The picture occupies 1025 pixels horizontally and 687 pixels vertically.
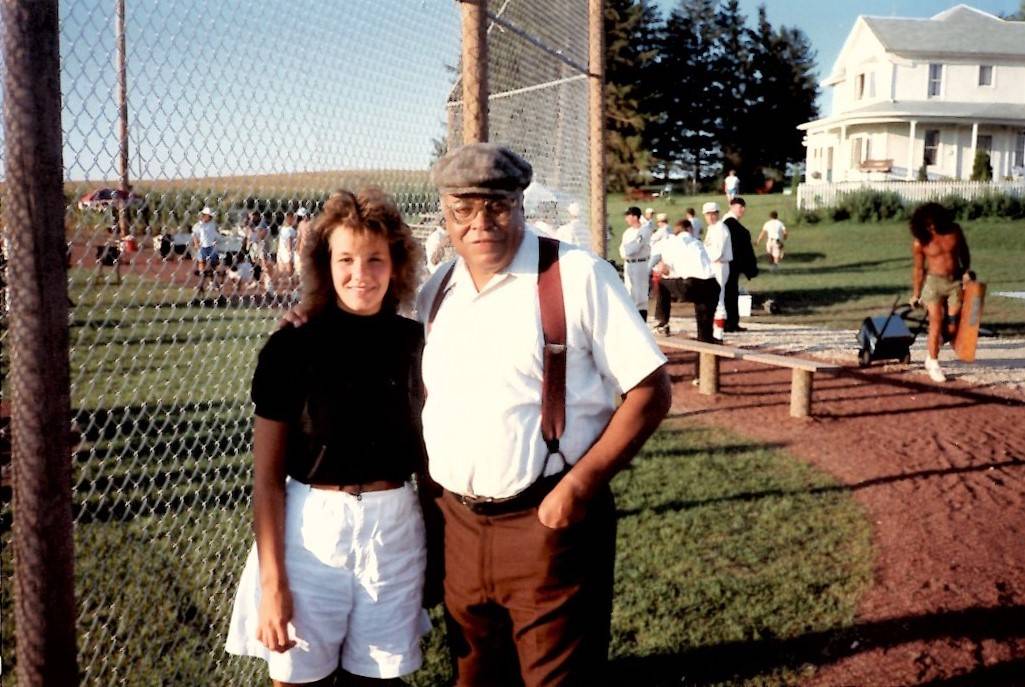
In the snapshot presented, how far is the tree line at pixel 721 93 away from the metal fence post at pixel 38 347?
57.0m

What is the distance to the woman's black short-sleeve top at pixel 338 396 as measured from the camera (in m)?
2.36

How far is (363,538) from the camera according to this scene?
94.8 inches

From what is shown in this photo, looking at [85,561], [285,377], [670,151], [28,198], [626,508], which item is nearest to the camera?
[28,198]

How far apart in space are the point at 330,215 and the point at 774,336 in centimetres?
1146

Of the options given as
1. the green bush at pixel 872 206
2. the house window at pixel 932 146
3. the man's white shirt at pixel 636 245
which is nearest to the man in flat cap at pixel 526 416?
the man's white shirt at pixel 636 245

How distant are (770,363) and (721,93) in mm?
59471

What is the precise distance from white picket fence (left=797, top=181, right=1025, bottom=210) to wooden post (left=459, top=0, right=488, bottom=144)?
30390 millimetres

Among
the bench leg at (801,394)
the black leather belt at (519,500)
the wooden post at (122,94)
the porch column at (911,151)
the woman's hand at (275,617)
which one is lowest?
the bench leg at (801,394)

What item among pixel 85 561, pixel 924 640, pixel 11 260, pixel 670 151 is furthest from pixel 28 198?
pixel 670 151

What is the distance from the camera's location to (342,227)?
2447 mm

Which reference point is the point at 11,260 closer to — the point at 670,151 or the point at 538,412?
the point at 538,412

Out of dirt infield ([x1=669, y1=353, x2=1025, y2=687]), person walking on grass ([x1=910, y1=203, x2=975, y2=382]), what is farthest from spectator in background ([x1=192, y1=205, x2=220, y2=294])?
person walking on grass ([x1=910, y1=203, x2=975, y2=382])

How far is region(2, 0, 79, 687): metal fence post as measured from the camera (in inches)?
75.0

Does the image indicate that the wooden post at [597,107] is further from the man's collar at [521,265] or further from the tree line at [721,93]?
the tree line at [721,93]
